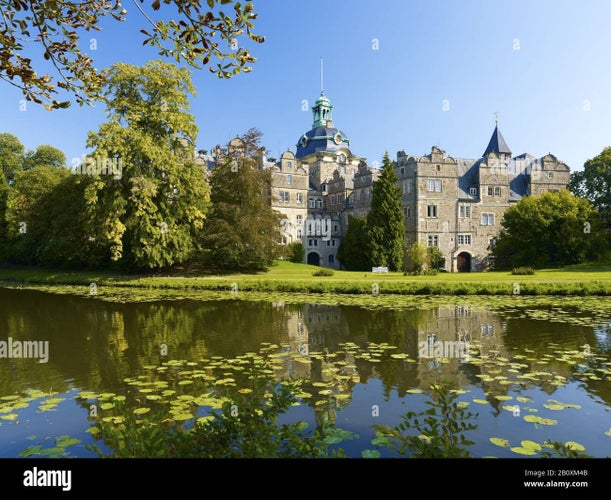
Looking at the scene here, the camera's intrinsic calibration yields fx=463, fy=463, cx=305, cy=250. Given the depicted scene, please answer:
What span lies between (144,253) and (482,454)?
28.1 meters

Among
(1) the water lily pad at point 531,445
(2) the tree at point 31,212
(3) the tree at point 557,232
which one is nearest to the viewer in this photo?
(1) the water lily pad at point 531,445

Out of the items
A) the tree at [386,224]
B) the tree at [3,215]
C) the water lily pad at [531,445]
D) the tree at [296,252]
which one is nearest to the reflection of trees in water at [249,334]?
the water lily pad at [531,445]

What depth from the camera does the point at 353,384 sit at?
314 inches

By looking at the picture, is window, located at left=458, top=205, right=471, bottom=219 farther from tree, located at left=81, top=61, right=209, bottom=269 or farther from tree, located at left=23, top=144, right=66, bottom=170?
tree, located at left=23, top=144, right=66, bottom=170

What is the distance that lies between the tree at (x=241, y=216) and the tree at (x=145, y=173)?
10.3 ft

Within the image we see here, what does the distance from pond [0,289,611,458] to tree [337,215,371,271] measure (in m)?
29.3

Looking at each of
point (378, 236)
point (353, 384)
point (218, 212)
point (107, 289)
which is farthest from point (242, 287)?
point (378, 236)

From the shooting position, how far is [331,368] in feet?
29.9

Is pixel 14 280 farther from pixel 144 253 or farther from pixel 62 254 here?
pixel 144 253

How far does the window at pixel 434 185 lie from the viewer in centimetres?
4938

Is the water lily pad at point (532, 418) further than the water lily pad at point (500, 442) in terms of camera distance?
Yes

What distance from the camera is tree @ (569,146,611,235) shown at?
46.2 metres

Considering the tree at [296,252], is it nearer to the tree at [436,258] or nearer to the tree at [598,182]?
the tree at [436,258]

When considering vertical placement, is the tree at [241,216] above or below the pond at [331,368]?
above
